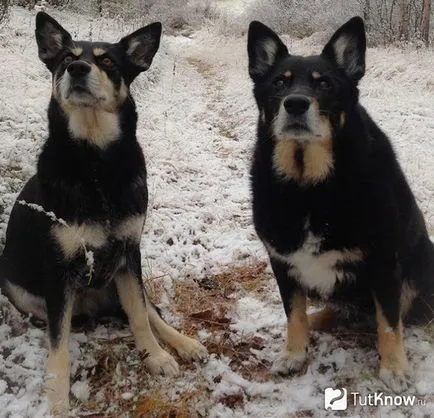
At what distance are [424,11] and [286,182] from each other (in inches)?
573

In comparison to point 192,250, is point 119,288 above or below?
above

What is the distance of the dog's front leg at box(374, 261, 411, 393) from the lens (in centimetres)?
280

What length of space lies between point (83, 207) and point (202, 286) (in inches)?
64.9

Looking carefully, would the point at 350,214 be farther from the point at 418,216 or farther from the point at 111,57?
the point at 111,57

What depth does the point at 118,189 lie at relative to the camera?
3004mm

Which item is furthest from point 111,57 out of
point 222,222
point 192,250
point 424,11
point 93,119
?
point 424,11

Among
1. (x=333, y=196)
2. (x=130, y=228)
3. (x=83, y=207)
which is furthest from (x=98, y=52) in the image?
(x=333, y=196)

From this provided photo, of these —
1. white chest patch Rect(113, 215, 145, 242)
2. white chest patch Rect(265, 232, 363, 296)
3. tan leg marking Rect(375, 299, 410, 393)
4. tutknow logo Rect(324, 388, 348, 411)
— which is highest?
white chest patch Rect(113, 215, 145, 242)

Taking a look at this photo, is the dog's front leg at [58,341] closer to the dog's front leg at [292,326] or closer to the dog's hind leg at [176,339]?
the dog's hind leg at [176,339]

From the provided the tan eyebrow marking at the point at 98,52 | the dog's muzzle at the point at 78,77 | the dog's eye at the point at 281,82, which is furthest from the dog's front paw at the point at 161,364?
the tan eyebrow marking at the point at 98,52

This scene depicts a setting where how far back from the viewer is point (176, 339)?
3.36 meters

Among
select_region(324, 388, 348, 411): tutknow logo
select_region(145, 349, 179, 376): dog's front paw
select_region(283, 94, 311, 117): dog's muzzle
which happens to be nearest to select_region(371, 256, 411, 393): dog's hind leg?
select_region(324, 388, 348, 411): tutknow logo

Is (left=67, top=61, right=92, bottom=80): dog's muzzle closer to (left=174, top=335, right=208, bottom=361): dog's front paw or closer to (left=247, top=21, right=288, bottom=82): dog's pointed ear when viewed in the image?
(left=247, top=21, right=288, bottom=82): dog's pointed ear

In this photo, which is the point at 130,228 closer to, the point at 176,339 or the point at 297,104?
the point at 176,339
